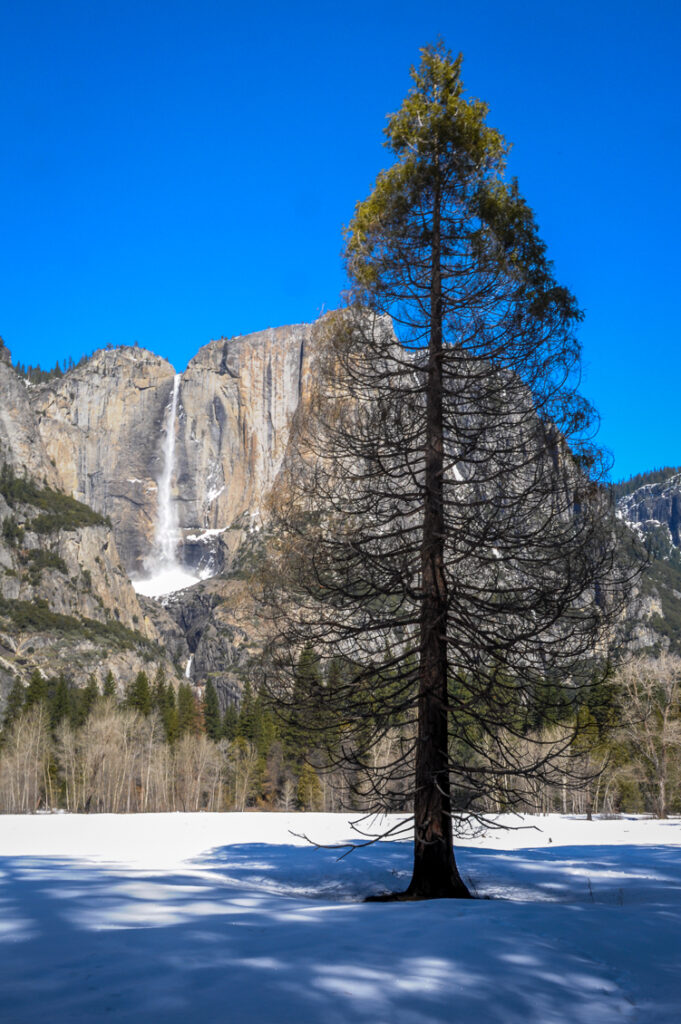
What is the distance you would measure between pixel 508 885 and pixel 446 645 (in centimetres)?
385

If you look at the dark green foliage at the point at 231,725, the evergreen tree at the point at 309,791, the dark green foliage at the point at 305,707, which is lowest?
the evergreen tree at the point at 309,791

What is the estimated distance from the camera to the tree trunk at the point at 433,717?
28.1ft

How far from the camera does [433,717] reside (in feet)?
29.2

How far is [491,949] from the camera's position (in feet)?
14.7

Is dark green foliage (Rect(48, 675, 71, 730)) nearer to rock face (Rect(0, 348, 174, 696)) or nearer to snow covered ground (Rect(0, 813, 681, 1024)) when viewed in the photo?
rock face (Rect(0, 348, 174, 696))

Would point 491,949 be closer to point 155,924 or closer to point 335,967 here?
point 335,967

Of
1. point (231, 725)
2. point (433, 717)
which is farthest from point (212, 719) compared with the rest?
point (433, 717)

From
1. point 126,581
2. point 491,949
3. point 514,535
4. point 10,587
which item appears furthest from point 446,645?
point 126,581

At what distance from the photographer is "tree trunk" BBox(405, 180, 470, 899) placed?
8.56 m

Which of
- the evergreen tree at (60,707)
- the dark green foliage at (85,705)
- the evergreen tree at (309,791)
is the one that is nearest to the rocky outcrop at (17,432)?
the dark green foliage at (85,705)

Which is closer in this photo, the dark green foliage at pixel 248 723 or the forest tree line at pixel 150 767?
the forest tree line at pixel 150 767

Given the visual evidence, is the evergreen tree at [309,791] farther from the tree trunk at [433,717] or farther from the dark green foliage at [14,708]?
the tree trunk at [433,717]

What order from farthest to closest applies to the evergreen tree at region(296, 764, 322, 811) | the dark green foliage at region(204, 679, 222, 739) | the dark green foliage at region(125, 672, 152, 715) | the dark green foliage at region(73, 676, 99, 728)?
the dark green foliage at region(204, 679, 222, 739) < the dark green foliage at region(125, 672, 152, 715) < the dark green foliage at region(73, 676, 99, 728) < the evergreen tree at region(296, 764, 322, 811)

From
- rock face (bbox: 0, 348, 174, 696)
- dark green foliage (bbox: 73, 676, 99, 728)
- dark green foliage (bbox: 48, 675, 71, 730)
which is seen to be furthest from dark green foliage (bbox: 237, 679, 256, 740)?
rock face (bbox: 0, 348, 174, 696)
